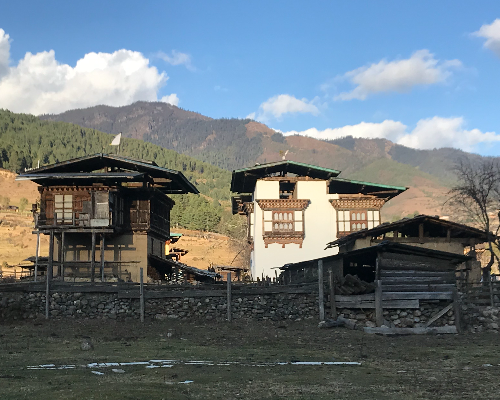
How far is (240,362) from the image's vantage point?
57.5ft

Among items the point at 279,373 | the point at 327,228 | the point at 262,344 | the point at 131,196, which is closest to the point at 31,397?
the point at 279,373

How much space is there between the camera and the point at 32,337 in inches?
958

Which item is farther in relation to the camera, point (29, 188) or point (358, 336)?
point (29, 188)

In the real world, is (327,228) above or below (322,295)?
above

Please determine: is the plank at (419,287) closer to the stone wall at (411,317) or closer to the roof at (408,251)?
the stone wall at (411,317)

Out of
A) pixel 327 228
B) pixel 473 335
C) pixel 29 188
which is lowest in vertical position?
pixel 473 335

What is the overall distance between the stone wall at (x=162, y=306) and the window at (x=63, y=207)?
503 inches

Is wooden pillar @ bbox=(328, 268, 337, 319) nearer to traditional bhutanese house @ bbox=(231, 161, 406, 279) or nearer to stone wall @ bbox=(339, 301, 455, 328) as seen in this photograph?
stone wall @ bbox=(339, 301, 455, 328)

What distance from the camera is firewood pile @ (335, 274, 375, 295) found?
27781mm

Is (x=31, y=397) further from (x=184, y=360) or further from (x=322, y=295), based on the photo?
(x=322, y=295)

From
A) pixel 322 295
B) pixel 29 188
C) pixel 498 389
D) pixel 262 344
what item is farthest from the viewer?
pixel 29 188

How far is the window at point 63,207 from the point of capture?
141 feet

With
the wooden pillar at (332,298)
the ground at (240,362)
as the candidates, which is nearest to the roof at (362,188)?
the wooden pillar at (332,298)

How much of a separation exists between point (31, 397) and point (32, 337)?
13527mm
